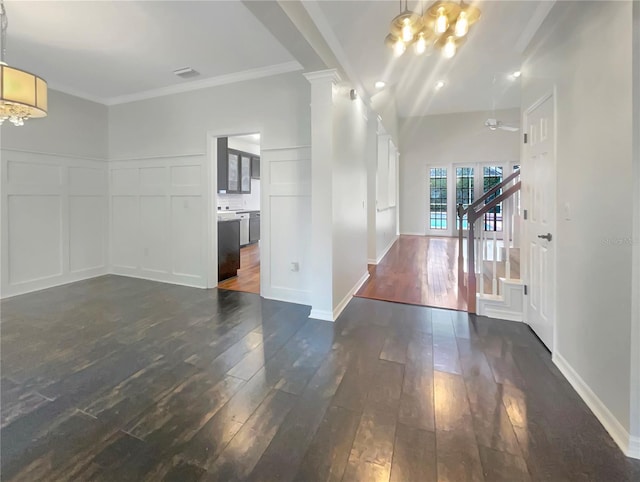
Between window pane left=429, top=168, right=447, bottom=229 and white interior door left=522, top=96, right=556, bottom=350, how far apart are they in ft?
20.9

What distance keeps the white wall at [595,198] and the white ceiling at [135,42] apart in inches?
97.2

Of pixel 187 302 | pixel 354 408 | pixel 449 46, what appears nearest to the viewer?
pixel 354 408

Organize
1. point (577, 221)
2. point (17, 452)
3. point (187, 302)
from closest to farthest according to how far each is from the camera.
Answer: point (17, 452) < point (577, 221) < point (187, 302)

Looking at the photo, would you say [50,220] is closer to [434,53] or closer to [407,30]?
[407,30]

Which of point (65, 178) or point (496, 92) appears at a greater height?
point (496, 92)

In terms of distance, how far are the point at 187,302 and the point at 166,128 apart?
8.41 feet

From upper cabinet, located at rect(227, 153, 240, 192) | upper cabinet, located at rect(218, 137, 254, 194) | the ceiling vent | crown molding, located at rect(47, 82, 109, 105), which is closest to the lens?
the ceiling vent

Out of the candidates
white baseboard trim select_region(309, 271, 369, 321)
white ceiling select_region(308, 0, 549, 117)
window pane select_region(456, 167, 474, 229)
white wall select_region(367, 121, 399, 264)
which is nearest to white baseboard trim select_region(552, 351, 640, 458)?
Answer: white baseboard trim select_region(309, 271, 369, 321)

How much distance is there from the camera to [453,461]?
143 cm

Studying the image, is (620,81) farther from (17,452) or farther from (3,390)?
(3,390)

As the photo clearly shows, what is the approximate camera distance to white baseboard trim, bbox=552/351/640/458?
1.46 meters

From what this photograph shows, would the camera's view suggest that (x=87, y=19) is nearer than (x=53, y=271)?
Yes

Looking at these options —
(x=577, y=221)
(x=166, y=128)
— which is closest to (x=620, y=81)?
(x=577, y=221)

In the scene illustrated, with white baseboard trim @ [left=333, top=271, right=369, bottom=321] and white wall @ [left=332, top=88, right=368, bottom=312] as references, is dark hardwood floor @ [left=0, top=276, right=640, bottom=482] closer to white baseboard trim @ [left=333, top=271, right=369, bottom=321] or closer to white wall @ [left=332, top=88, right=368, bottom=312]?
white baseboard trim @ [left=333, top=271, right=369, bottom=321]
